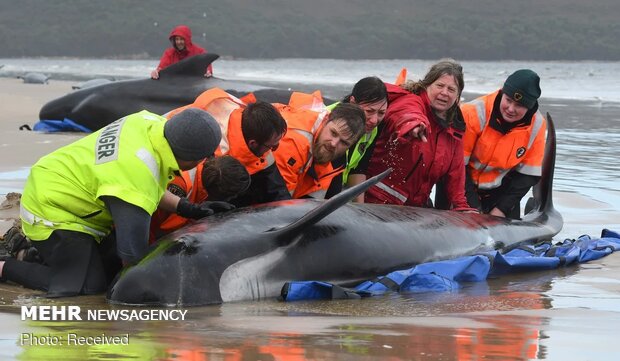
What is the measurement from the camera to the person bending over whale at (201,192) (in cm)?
764

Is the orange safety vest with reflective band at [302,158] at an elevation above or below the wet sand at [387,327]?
above

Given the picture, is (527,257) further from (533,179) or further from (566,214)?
(566,214)

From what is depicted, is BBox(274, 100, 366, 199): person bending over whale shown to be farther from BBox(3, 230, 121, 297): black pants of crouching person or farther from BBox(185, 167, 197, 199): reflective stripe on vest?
BBox(3, 230, 121, 297): black pants of crouching person

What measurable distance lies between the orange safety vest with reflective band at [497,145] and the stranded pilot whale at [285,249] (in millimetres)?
1722

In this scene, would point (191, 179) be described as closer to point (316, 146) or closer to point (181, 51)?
point (316, 146)

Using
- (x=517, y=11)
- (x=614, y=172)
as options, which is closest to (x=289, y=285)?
(x=614, y=172)

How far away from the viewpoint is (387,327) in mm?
6316

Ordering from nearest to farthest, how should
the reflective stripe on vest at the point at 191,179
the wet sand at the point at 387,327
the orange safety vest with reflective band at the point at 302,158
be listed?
the wet sand at the point at 387,327, the reflective stripe on vest at the point at 191,179, the orange safety vest with reflective band at the point at 302,158

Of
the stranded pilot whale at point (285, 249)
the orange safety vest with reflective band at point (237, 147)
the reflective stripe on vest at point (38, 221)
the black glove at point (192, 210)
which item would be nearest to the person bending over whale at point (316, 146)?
the orange safety vest with reflective band at point (237, 147)

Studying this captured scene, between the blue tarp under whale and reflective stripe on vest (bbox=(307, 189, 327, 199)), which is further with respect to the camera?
reflective stripe on vest (bbox=(307, 189, 327, 199))

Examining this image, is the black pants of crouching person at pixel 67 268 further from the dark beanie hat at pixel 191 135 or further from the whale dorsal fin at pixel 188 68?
the whale dorsal fin at pixel 188 68

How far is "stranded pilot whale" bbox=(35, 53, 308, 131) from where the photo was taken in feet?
55.6

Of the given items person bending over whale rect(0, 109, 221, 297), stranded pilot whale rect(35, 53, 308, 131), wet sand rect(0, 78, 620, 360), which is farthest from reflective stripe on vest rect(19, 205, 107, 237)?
stranded pilot whale rect(35, 53, 308, 131)

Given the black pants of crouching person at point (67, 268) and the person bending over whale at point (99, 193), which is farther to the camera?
the black pants of crouching person at point (67, 268)
